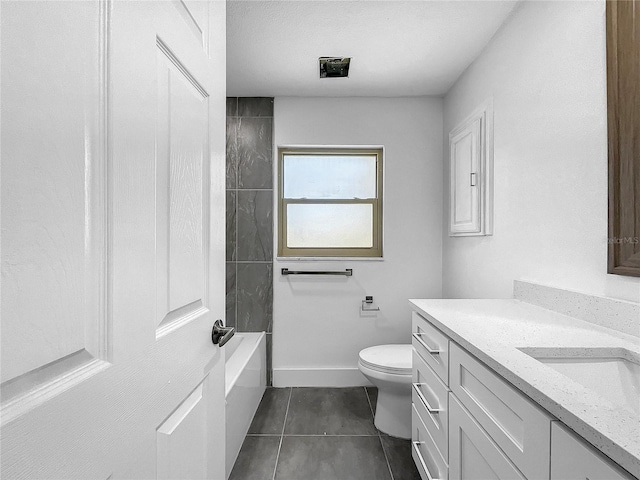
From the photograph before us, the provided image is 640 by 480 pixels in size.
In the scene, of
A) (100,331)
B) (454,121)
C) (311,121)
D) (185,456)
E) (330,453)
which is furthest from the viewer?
(311,121)

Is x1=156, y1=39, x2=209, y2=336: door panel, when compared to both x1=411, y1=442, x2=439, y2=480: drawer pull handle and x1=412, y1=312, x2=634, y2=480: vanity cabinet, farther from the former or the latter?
x1=411, y1=442, x2=439, y2=480: drawer pull handle

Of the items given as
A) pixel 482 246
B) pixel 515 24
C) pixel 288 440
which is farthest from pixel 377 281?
pixel 515 24

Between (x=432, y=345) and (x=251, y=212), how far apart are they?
6.06ft

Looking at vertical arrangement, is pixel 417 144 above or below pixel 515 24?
below

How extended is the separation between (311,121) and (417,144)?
2.87ft

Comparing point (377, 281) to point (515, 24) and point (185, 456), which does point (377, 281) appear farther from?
point (185, 456)

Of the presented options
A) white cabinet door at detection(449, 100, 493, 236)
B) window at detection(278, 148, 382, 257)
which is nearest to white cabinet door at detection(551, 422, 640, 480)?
white cabinet door at detection(449, 100, 493, 236)

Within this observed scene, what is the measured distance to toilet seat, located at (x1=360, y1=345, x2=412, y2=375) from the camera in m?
2.08

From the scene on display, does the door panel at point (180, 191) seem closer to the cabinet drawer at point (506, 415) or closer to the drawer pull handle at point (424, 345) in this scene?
the cabinet drawer at point (506, 415)

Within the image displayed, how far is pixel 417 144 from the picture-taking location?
2.92 meters

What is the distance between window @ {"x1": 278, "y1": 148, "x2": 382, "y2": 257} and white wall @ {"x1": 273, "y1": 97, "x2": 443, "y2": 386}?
0.11 m

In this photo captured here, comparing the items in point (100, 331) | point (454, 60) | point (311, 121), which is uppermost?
point (454, 60)

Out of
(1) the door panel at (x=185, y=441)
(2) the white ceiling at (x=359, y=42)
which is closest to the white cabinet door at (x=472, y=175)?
(2) the white ceiling at (x=359, y=42)

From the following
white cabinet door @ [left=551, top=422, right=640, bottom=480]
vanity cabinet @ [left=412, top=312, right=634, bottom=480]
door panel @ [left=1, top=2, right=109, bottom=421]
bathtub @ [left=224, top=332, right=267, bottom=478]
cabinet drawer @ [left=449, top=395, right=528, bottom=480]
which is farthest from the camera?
bathtub @ [left=224, top=332, right=267, bottom=478]
